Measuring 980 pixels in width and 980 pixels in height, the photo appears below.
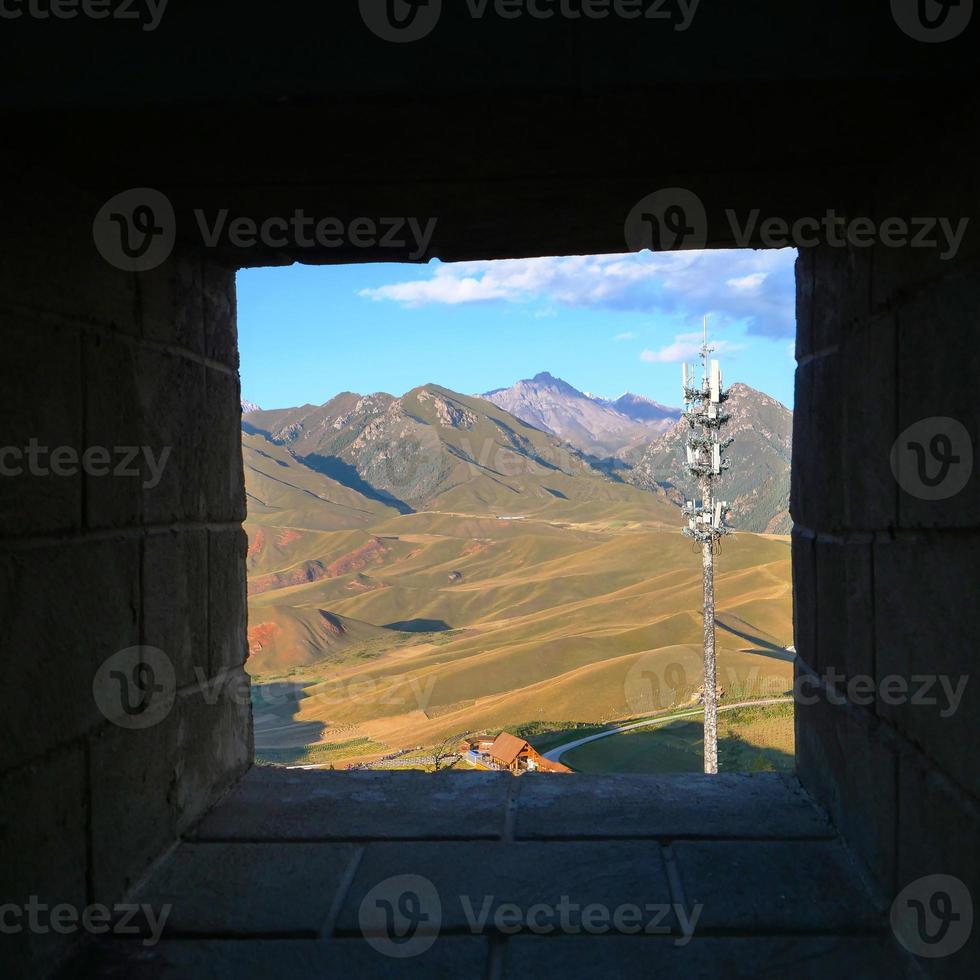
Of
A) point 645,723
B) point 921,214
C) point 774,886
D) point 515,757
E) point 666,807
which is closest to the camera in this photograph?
point 921,214

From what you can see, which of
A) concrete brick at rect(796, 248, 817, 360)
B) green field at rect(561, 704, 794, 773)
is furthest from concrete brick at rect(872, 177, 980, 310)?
green field at rect(561, 704, 794, 773)

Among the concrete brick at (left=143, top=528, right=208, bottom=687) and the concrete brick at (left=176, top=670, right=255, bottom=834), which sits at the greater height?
the concrete brick at (left=143, top=528, right=208, bottom=687)

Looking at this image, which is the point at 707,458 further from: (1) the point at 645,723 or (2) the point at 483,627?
(2) the point at 483,627

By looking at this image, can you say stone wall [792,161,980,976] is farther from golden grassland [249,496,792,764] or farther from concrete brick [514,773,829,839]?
golden grassland [249,496,792,764]

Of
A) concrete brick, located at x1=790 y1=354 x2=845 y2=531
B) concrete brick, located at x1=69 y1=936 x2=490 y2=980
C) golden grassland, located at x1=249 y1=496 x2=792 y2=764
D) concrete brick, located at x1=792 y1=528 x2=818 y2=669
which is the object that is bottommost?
golden grassland, located at x1=249 y1=496 x2=792 y2=764

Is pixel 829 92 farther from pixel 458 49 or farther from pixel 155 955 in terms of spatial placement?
pixel 155 955

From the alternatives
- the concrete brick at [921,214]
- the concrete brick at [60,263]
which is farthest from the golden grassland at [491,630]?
the concrete brick at [60,263]

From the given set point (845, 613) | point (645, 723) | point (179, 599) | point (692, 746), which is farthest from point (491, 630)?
point (845, 613)

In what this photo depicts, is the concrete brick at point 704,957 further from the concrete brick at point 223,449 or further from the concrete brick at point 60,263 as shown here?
the concrete brick at point 60,263
